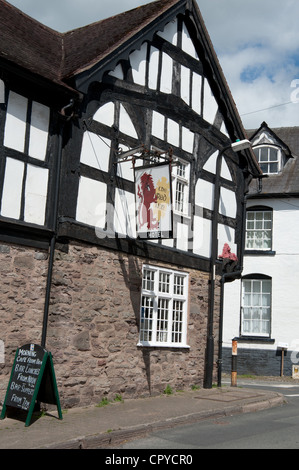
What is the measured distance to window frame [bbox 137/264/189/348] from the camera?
13.0 meters

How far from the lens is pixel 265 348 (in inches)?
909

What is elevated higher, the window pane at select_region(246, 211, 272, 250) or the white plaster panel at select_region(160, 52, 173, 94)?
the white plaster panel at select_region(160, 52, 173, 94)

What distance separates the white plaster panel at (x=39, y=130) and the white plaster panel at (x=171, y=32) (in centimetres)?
468

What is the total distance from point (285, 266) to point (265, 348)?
3404 millimetres

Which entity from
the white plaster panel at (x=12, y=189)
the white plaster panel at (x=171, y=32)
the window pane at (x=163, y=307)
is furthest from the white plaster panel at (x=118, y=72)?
the window pane at (x=163, y=307)

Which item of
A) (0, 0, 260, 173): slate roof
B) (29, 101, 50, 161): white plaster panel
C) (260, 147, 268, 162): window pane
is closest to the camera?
(29, 101, 50, 161): white plaster panel

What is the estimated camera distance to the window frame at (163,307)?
42.6 ft

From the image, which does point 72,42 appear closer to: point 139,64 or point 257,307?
point 139,64

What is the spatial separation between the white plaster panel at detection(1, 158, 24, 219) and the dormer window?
17.0m

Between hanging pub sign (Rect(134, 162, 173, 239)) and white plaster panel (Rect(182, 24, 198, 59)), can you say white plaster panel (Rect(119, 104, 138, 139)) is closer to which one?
hanging pub sign (Rect(134, 162, 173, 239))

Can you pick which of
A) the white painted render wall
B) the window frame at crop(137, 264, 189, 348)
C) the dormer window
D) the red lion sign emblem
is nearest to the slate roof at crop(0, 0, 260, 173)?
the red lion sign emblem

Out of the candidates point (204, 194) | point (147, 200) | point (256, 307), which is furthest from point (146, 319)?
point (256, 307)

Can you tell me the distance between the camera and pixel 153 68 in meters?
13.6

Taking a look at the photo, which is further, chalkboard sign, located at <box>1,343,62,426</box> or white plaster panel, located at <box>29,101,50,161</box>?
white plaster panel, located at <box>29,101,50,161</box>
